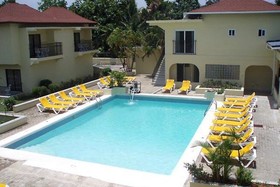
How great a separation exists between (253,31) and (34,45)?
18037 millimetres

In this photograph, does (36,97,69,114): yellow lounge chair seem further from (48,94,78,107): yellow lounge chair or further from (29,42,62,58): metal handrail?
(29,42,62,58): metal handrail

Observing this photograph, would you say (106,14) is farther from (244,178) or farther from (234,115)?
(244,178)

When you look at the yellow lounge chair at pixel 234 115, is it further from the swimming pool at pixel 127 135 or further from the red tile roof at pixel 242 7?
the red tile roof at pixel 242 7

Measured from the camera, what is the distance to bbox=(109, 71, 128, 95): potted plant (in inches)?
1019

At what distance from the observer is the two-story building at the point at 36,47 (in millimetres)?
24984

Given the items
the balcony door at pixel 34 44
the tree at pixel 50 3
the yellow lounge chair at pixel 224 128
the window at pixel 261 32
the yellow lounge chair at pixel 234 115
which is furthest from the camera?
the tree at pixel 50 3

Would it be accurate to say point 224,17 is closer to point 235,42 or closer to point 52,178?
point 235,42

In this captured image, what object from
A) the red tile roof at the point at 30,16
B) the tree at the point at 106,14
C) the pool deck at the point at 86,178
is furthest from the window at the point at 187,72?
the tree at the point at 106,14

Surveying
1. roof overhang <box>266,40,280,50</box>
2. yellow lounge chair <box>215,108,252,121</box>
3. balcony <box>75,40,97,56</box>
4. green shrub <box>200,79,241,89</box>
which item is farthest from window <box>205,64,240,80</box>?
balcony <box>75,40,97,56</box>

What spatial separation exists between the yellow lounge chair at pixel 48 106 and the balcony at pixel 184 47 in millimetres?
11250

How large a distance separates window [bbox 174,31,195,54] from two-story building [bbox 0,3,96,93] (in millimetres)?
9852

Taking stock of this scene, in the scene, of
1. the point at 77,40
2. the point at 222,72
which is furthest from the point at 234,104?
the point at 77,40

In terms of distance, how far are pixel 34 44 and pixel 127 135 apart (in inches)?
565

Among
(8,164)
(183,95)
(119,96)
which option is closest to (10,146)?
(8,164)
